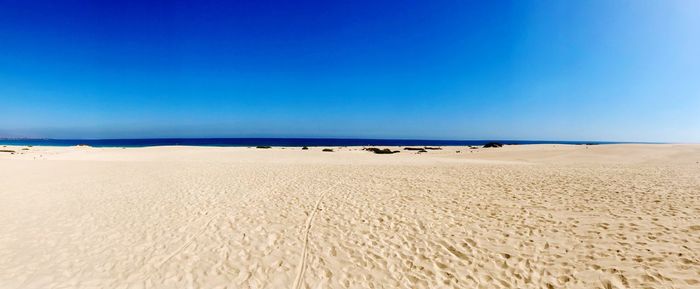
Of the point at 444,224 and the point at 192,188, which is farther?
the point at 192,188

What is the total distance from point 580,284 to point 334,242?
198 inches

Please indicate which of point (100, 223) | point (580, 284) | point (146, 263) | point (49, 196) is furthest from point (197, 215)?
point (580, 284)

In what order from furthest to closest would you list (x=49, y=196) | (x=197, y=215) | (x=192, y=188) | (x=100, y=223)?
(x=192, y=188) → (x=49, y=196) → (x=197, y=215) → (x=100, y=223)

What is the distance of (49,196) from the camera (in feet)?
40.8

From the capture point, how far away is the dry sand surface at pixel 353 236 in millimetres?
5863

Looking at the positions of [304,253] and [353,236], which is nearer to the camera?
[304,253]

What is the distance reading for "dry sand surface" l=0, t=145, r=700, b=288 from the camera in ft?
19.2

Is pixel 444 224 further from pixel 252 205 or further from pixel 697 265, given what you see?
pixel 252 205

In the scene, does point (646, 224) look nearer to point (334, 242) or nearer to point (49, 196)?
point (334, 242)

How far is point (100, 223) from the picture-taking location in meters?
9.05

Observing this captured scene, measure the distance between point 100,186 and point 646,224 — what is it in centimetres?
2117

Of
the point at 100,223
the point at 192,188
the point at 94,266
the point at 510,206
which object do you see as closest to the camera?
the point at 94,266

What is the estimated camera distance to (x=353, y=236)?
8.01m

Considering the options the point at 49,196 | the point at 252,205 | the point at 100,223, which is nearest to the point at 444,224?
the point at 252,205
